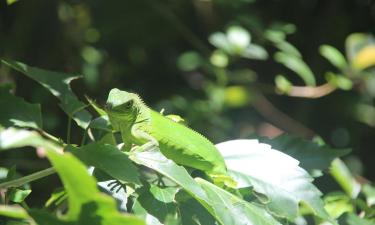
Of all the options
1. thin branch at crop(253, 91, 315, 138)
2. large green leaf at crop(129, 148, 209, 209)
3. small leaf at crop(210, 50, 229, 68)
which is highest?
small leaf at crop(210, 50, 229, 68)

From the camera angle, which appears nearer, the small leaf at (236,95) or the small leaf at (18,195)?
the small leaf at (18,195)

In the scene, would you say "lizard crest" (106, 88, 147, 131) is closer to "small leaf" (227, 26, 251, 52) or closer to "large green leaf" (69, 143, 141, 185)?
"large green leaf" (69, 143, 141, 185)

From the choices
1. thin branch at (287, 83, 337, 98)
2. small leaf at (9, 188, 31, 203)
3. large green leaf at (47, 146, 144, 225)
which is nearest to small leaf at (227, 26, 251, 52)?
thin branch at (287, 83, 337, 98)

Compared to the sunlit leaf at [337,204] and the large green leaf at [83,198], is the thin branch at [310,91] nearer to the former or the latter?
the sunlit leaf at [337,204]

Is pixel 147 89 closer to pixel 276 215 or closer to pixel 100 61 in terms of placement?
pixel 100 61

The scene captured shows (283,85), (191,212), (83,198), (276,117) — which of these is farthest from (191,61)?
(83,198)

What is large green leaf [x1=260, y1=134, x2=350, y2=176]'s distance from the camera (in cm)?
103

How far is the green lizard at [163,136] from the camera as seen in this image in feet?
2.61

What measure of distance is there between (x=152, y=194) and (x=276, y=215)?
0.20 meters

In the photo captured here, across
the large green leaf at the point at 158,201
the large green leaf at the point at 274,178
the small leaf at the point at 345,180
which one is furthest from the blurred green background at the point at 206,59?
the large green leaf at the point at 158,201

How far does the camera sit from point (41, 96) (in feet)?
6.20

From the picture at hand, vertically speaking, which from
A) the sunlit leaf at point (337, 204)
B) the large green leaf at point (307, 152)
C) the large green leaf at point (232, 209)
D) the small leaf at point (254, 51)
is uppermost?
the small leaf at point (254, 51)

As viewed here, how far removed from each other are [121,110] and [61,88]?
229 mm

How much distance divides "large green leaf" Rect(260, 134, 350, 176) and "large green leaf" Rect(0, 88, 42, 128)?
37 cm
